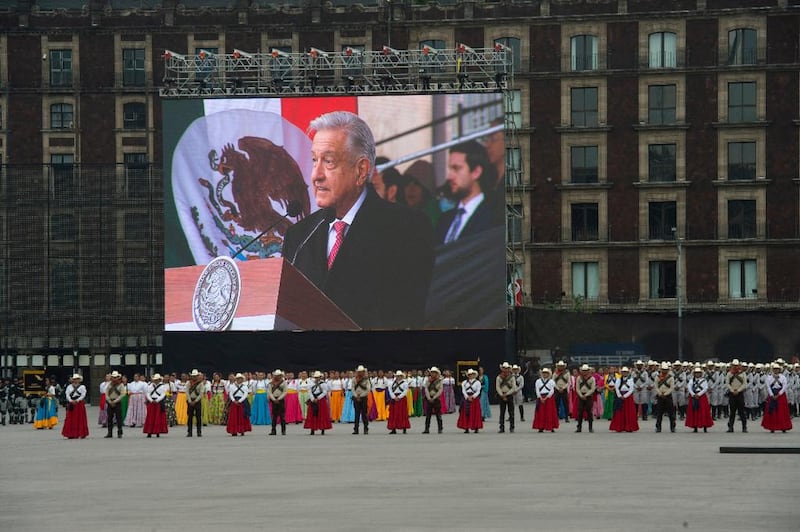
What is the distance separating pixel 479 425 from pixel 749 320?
4506 centimetres

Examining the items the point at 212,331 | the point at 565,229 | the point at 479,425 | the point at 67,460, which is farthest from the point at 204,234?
the point at 565,229

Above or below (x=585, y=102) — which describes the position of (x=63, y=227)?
below

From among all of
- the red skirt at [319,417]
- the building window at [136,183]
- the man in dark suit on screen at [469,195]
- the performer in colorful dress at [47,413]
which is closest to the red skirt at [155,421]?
the red skirt at [319,417]

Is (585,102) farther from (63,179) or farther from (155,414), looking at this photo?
(155,414)

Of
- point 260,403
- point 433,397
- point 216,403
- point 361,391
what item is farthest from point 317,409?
point 216,403

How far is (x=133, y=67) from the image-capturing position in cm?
9138

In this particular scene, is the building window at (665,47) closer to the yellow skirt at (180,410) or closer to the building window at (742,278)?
the building window at (742,278)

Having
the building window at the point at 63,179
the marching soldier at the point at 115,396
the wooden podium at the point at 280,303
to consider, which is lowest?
the marching soldier at the point at 115,396

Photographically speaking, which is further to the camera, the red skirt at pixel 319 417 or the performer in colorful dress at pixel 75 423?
the performer in colorful dress at pixel 75 423

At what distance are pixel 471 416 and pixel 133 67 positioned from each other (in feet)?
177

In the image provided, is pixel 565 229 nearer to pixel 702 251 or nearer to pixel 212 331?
pixel 702 251

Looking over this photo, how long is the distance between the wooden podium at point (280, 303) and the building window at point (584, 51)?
116 feet

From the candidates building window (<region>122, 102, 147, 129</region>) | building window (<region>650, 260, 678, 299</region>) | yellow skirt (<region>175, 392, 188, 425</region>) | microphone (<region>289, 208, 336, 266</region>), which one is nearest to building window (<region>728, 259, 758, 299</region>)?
building window (<region>650, 260, 678, 299</region>)

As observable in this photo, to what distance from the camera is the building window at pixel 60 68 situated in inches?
3593
